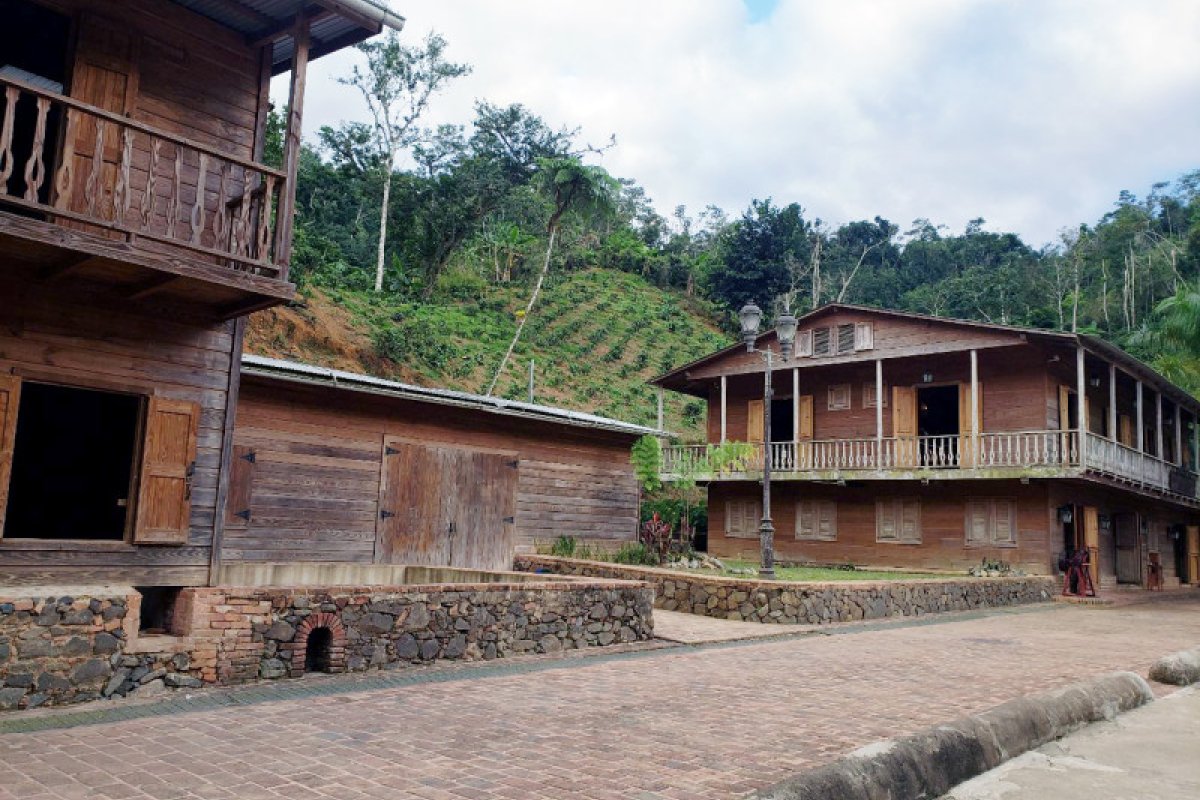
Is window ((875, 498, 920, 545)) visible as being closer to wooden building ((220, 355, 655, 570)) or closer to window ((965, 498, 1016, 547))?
window ((965, 498, 1016, 547))

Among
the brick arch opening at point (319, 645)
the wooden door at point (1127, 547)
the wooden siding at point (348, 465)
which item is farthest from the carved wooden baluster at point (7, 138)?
the wooden door at point (1127, 547)

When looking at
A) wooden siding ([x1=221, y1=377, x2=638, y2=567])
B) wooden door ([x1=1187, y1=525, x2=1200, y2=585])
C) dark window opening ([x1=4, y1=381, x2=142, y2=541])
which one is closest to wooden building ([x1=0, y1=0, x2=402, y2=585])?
dark window opening ([x1=4, y1=381, x2=142, y2=541])

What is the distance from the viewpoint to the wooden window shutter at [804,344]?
89.1 feet

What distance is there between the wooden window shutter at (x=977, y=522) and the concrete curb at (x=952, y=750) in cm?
1641

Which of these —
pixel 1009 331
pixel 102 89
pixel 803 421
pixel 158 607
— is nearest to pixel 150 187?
pixel 102 89

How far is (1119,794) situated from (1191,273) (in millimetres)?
61022

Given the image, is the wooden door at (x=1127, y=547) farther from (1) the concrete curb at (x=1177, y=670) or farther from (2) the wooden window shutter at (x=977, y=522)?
(1) the concrete curb at (x=1177, y=670)

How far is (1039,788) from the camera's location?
543 cm

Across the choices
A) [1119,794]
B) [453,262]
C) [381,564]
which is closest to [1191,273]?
[453,262]

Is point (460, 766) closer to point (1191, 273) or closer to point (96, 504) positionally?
point (96, 504)

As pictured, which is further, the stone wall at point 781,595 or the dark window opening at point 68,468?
the stone wall at point 781,595

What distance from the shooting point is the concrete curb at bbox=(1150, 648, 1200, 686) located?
9422 mm

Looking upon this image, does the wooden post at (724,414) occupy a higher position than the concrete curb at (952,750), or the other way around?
the wooden post at (724,414)

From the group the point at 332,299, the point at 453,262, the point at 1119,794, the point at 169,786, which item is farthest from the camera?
the point at 453,262
